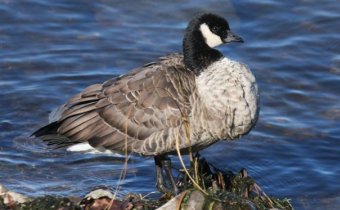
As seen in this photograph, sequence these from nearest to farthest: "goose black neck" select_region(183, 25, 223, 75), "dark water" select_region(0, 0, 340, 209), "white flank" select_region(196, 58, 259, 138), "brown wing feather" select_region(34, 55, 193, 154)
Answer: "white flank" select_region(196, 58, 259, 138) → "brown wing feather" select_region(34, 55, 193, 154) → "goose black neck" select_region(183, 25, 223, 75) → "dark water" select_region(0, 0, 340, 209)

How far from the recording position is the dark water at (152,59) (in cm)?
881

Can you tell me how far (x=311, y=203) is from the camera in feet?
27.7

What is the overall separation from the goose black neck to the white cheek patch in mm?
31

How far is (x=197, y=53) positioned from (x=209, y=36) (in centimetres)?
21

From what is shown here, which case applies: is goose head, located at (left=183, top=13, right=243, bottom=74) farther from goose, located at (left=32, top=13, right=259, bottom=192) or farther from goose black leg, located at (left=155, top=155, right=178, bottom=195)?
goose black leg, located at (left=155, top=155, right=178, bottom=195)

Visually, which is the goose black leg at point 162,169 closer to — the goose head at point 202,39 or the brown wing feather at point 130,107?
the brown wing feather at point 130,107

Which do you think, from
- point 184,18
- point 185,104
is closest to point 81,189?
point 185,104

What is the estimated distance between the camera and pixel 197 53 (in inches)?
315

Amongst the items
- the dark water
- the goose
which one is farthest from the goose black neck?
the dark water

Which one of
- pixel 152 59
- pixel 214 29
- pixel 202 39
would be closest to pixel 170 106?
pixel 202 39

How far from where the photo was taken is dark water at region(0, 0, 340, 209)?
881 centimetres

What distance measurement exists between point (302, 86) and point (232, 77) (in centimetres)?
328

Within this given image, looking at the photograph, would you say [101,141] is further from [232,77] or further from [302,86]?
[302,86]

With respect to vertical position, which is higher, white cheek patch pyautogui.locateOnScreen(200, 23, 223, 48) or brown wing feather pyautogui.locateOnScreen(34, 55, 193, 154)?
white cheek patch pyautogui.locateOnScreen(200, 23, 223, 48)
